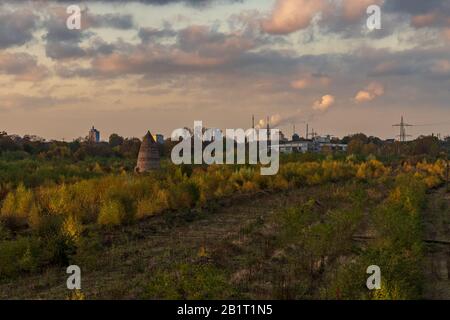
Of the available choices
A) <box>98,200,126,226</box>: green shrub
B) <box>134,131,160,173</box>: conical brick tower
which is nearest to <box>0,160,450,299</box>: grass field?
<box>98,200,126,226</box>: green shrub

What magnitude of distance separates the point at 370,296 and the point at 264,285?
7.92 ft

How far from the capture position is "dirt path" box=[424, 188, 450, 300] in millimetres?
10505

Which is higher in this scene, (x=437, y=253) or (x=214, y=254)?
(x=214, y=254)

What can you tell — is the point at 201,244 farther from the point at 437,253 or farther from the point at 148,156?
the point at 148,156

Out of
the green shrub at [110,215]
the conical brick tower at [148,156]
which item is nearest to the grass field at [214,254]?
the green shrub at [110,215]

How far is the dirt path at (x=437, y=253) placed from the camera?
10505mm

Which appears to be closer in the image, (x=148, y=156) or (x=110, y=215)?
(x=110, y=215)

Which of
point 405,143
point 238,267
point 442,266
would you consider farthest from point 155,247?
point 405,143

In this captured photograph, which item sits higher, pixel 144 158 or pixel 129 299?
pixel 144 158

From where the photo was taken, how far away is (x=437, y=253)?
1448 centimetres

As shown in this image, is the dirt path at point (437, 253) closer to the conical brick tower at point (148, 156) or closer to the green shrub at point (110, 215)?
the green shrub at point (110, 215)

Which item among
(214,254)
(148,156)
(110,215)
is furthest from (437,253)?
(148,156)

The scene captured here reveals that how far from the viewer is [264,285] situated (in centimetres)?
1002
